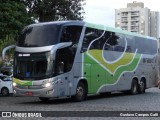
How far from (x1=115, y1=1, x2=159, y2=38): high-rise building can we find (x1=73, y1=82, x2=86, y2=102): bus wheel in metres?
54.5

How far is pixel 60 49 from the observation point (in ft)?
66.1

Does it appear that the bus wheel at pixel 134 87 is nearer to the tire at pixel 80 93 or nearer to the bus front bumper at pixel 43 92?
the tire at pixel 80 93

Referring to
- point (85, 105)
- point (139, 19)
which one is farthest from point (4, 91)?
point (139, 19)

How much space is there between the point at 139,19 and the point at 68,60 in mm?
69100

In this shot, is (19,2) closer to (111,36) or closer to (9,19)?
(9,19)

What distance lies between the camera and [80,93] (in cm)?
2159

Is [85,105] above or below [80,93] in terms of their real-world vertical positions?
below

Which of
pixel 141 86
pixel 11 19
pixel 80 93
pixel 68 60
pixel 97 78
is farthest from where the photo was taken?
pixel 141 86

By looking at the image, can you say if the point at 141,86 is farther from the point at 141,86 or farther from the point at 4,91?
the point at 4,91

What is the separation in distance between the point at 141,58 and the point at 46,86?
1010cm

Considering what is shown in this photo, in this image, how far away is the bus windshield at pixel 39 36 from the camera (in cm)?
2008

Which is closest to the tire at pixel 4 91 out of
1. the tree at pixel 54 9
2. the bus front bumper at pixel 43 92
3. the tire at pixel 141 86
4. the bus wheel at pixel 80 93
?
the tree at pixel 54 9

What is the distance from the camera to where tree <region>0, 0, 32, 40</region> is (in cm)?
2659

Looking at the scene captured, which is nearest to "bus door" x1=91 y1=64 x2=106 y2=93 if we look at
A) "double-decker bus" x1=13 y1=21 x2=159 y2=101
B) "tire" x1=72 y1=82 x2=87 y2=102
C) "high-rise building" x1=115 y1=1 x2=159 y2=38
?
"double-decker bus" x1=13 y1=21 x2=159 y2=101
